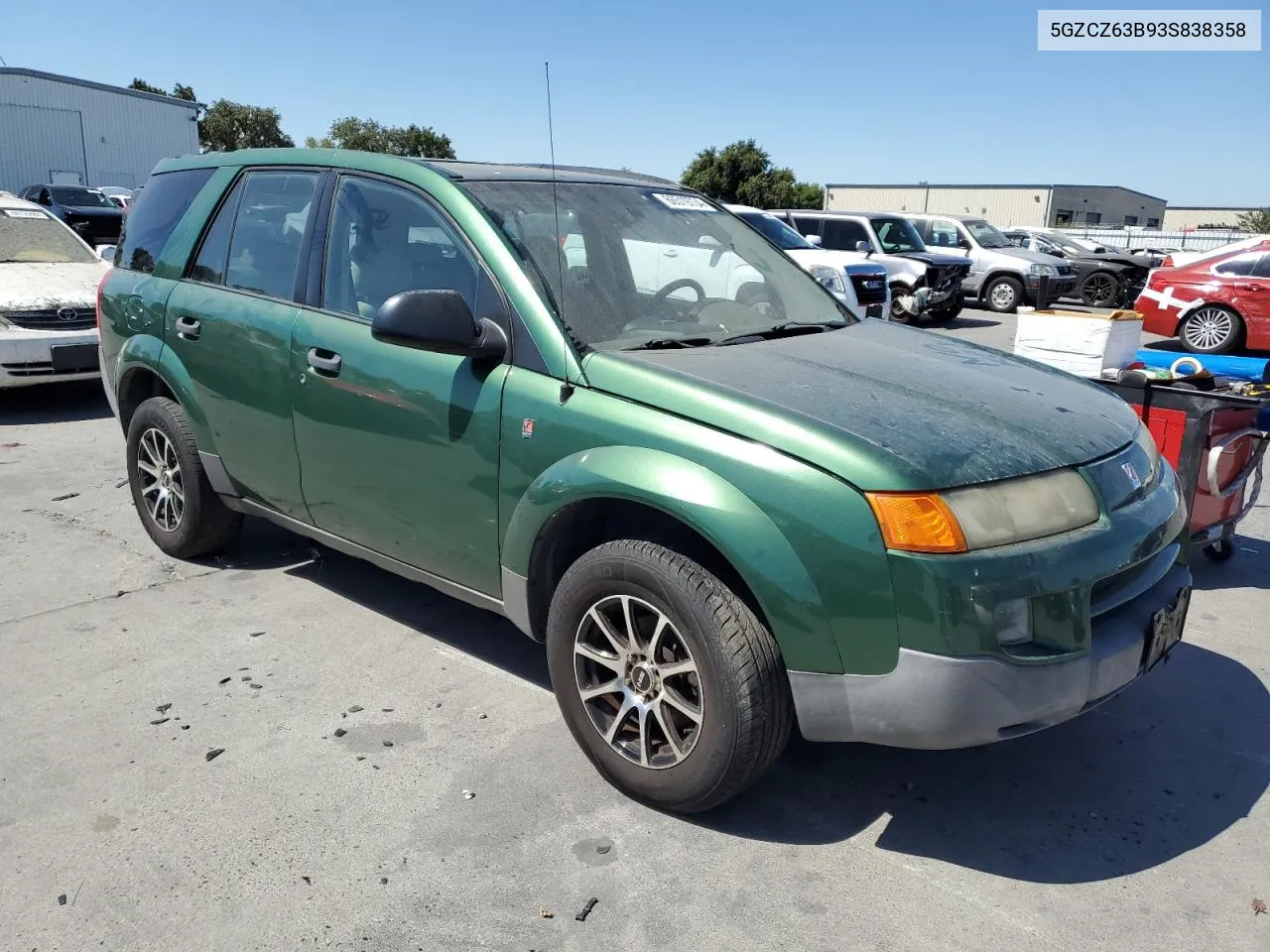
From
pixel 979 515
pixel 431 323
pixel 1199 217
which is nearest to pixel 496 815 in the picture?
pixel 431 323

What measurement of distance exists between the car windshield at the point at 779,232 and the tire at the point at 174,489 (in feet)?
34.7

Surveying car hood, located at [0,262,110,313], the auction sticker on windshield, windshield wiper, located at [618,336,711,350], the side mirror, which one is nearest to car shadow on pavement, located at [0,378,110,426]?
car hood, located at [0,262,110,313]

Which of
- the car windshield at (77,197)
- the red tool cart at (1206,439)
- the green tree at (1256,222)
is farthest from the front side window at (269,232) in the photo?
the green tree at (1256,222)

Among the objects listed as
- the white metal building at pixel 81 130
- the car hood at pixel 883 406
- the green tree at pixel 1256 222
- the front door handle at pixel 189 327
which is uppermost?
the white metal building at pixel 81 130

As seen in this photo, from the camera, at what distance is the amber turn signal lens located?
2467 mm

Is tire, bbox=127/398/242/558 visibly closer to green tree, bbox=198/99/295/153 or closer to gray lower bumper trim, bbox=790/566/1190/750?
gray lower bumper trim, bbox=790/566/1190/750

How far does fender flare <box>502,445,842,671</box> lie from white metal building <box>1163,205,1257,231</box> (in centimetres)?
7980

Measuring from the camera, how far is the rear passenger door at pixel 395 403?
10.9 feet

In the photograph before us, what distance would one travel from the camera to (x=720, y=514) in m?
2.66

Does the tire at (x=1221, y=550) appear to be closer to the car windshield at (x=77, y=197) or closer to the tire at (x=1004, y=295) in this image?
the tire at (x=1004, y=295)

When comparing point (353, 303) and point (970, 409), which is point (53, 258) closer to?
point (353, 303)

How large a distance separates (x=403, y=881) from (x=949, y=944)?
1398 millimetres

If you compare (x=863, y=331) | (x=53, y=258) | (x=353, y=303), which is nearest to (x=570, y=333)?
(x=353, y=303)

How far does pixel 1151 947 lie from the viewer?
8.10 feet
